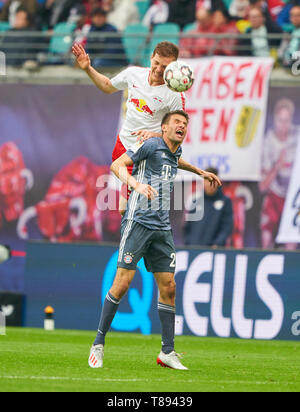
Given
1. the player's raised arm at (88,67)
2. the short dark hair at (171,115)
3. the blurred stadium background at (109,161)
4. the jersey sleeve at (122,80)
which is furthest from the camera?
the blurred stadium background at (109,161)

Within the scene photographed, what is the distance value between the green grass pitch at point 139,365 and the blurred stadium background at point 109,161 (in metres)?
0.78

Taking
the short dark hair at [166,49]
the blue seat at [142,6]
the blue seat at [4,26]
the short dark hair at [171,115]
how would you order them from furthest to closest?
1. the blue seat at [4,26]
2. the blue seat at [142,6]
3. the short dark hair at [166,49]
4. the short dark hair at [171,115]

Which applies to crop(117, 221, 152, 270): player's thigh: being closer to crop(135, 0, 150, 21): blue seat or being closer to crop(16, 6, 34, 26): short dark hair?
crop(135, 0, 150, 21): blue seat

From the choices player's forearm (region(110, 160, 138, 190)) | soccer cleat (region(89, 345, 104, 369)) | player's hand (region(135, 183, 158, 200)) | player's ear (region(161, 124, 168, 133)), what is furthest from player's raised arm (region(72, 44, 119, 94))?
soccer cleat (region(89, 345, 104, 369))

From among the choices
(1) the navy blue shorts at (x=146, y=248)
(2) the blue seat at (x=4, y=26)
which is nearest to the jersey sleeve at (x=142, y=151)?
(1) the navy blue shorts at (x=146, y=248)

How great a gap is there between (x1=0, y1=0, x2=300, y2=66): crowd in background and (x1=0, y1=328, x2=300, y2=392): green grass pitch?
6.82m

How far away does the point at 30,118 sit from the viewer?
1862cm

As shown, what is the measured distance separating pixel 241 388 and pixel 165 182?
2238mm

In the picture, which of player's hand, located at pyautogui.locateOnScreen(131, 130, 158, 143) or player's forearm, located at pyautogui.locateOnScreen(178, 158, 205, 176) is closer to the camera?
player's hand, located at pyautogui.locateOnScreen(131, 130, 158, 143)

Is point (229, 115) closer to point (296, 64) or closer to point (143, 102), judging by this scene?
point (296, 64)

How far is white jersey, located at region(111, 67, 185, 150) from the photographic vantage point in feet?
30.6

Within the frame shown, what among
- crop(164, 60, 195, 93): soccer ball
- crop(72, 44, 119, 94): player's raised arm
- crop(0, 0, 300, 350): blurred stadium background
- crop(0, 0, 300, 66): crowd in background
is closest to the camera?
crop(164, 60, 195, 93): soccer ball

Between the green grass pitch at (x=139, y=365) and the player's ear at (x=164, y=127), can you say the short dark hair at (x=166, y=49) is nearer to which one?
the player's ear at (x=164, y=127)

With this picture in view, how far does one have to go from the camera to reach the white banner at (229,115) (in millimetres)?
16641
